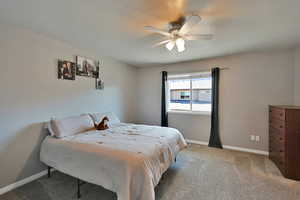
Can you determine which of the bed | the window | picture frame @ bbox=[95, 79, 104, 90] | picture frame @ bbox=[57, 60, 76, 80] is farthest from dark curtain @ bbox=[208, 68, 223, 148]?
picture frame @ bbox=[57, 60, 76, 80]

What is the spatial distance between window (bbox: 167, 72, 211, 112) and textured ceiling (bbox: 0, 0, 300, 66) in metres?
1.22

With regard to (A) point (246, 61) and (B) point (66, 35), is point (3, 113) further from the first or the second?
(A) point (246, 61)

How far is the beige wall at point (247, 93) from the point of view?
3010 millimetres

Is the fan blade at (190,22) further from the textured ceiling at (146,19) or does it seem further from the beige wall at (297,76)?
the beige wall at (297,76)

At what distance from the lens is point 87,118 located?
111 inches

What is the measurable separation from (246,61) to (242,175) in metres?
2.47

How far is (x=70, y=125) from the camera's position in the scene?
2.44m

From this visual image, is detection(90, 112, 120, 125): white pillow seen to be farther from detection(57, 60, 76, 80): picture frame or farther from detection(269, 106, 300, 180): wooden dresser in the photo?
detection(269, 106, 300, 180): wooden dresser

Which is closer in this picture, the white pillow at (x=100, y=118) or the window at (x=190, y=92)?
the white pillow at (x=100, y=118)

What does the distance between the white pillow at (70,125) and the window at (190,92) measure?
246cm

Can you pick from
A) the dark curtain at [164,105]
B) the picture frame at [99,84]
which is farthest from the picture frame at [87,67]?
the dark curtain at [164,105]

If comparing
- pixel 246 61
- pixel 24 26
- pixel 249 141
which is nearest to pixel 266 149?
pixel 249 141

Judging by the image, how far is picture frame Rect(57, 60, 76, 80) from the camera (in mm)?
2605

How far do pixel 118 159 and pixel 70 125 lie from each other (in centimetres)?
136
